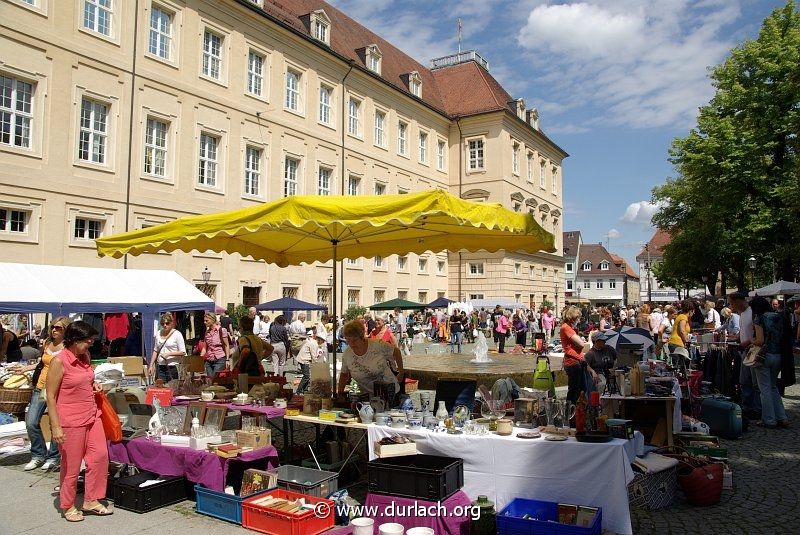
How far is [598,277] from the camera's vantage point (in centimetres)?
9756

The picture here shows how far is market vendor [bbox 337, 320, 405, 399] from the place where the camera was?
6789mm

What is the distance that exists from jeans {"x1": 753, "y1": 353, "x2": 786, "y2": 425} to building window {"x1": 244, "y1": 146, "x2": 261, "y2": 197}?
22.1 m

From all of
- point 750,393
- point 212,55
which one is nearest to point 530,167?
point 212,55

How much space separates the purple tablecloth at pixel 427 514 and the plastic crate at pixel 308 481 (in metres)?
0.78

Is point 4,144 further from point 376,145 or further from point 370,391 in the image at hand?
point 376,145

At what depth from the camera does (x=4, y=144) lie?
59.4 ft

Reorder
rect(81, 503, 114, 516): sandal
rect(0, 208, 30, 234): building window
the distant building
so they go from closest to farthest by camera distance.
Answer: rect(81, 503, 114, 516): sandal < rect(0, 208, 30, 234): building window < the distant building

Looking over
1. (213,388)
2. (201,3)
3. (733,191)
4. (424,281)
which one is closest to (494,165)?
(424,281)

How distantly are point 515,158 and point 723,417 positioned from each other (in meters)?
38.1

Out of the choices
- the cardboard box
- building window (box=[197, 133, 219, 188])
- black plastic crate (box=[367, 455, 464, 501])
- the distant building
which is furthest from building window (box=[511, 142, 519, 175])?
the distant building

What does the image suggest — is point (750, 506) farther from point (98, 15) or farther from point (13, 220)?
point (98, 15)

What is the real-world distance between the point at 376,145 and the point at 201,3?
1342 cm

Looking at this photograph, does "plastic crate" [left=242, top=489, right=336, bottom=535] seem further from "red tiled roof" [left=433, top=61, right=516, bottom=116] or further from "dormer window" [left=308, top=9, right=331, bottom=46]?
"red tiled roof" [left=433, top=61, right=516, bottom=116]

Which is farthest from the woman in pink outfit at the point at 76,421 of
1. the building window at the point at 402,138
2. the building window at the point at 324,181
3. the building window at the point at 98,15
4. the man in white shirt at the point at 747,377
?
the building window at the point at 402,138
